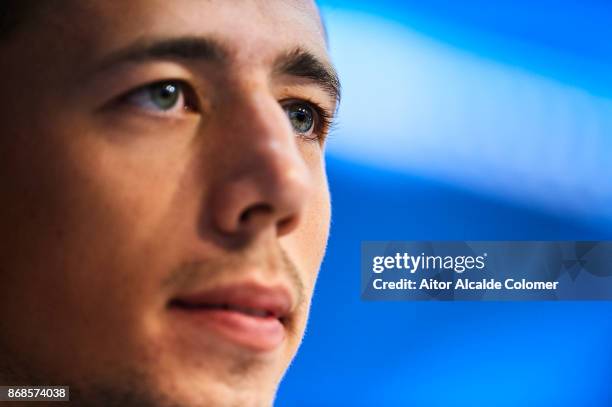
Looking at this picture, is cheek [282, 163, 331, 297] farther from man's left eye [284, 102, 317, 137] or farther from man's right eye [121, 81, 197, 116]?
man's right eye [121, 81, 197, 116]

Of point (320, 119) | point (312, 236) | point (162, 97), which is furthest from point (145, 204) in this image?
point (320, 119)

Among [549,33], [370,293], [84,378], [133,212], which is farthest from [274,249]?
[549,33]

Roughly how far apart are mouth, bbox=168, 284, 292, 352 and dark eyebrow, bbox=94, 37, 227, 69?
30 cm

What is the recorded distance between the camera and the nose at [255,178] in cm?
86

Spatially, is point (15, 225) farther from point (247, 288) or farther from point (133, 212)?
point (247, 288)

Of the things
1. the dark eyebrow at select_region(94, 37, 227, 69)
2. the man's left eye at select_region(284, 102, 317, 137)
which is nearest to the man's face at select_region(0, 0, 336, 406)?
the dark eyebrow at select_region(94, 37, 227, 69)

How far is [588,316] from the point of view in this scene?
71.9 inches

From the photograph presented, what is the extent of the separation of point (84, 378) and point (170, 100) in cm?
37

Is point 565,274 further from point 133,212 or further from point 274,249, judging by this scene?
point 133,212

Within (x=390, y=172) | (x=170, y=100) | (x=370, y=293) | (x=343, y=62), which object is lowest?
(x=170, y=100)

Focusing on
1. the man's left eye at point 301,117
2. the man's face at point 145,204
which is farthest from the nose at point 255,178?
the man's left eye at point 301,117

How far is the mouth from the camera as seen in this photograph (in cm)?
87

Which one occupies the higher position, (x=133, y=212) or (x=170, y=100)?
(x=170, y=100)

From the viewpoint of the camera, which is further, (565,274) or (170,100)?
(565,274)
